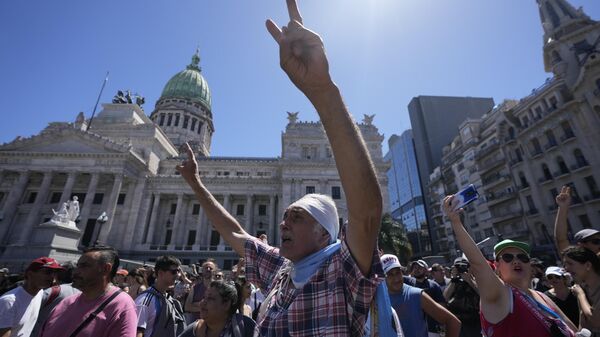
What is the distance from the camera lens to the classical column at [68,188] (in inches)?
1194

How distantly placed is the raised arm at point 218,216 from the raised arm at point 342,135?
4.68 ft

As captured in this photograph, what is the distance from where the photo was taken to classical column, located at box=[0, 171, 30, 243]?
29.6m

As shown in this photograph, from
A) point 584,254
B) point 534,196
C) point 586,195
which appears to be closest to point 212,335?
point 584,254

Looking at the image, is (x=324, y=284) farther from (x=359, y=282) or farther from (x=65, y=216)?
(x=65, y=216)

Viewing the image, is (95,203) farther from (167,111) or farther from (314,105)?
(314,105)

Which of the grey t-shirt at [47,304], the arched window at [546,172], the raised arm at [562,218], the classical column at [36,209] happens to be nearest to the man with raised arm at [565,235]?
the raised arm at [562,218]

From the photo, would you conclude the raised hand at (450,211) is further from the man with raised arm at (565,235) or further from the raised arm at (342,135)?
the man with raised arm at (565,235)

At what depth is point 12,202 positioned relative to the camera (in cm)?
3048

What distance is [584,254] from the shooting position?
349 centimetres

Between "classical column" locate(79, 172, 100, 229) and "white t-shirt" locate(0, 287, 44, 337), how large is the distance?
31.6 meters

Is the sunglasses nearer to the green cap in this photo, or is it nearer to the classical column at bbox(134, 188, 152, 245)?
the green cap

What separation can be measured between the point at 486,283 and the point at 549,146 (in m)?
36.3

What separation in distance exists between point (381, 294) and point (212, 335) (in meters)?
2.36

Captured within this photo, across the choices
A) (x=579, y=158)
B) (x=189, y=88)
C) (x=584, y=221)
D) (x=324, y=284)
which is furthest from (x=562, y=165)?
(x=189, y=88)
